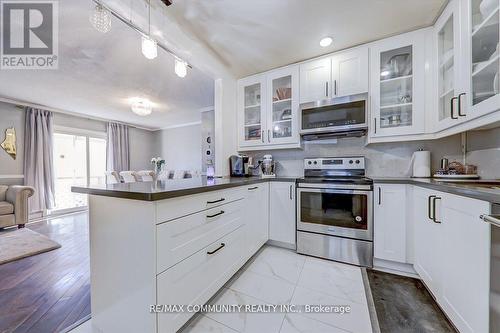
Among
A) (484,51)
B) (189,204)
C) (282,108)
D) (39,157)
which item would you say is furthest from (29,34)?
(484,51)

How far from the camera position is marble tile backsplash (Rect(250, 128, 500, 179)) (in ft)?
5.09

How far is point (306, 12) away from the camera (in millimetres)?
1651

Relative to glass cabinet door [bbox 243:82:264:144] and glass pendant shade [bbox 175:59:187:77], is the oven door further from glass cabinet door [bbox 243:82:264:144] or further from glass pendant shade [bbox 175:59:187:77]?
glass pendant shade [bbox 175:59:187:77]

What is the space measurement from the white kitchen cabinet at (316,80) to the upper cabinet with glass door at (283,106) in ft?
0.29

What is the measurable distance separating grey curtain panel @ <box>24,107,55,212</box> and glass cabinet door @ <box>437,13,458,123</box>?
262 inches

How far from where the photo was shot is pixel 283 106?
2568 mm

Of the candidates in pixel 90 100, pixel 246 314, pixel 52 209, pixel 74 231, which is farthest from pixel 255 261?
pixel 52 209

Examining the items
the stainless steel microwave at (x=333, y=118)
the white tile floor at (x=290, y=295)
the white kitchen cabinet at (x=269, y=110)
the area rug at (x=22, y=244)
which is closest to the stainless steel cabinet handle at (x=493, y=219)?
the white tile floor at (x=290, y=295)

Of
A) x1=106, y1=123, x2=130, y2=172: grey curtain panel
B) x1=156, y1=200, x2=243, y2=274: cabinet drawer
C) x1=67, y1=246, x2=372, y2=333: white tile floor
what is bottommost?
x1=67, y1=246, x2=372, y2=333: white tile floor

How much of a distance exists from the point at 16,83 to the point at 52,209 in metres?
2.75

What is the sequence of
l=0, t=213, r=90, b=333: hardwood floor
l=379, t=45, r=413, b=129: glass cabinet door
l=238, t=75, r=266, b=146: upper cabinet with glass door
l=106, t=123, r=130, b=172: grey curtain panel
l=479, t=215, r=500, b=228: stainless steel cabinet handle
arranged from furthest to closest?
l=106, t=123, r=130, b=172: grey curtain panel < l=238, t=75, r=266, b=146: upper cabinet with glass door < l=379, t=45, r=413, b=129: glass cabinet door < l=0, t=213, r=90, b=333: hardwood floor < l=479, t=215, r=500, b=228: stainless steel cabinet handle

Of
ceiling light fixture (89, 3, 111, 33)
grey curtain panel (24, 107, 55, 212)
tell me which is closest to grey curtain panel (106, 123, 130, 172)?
grey curtain panel (24, 107, 55, 212)

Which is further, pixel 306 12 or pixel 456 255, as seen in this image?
pixel 306 12

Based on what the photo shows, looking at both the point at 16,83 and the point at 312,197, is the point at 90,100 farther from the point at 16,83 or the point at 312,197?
the point at 312,197
